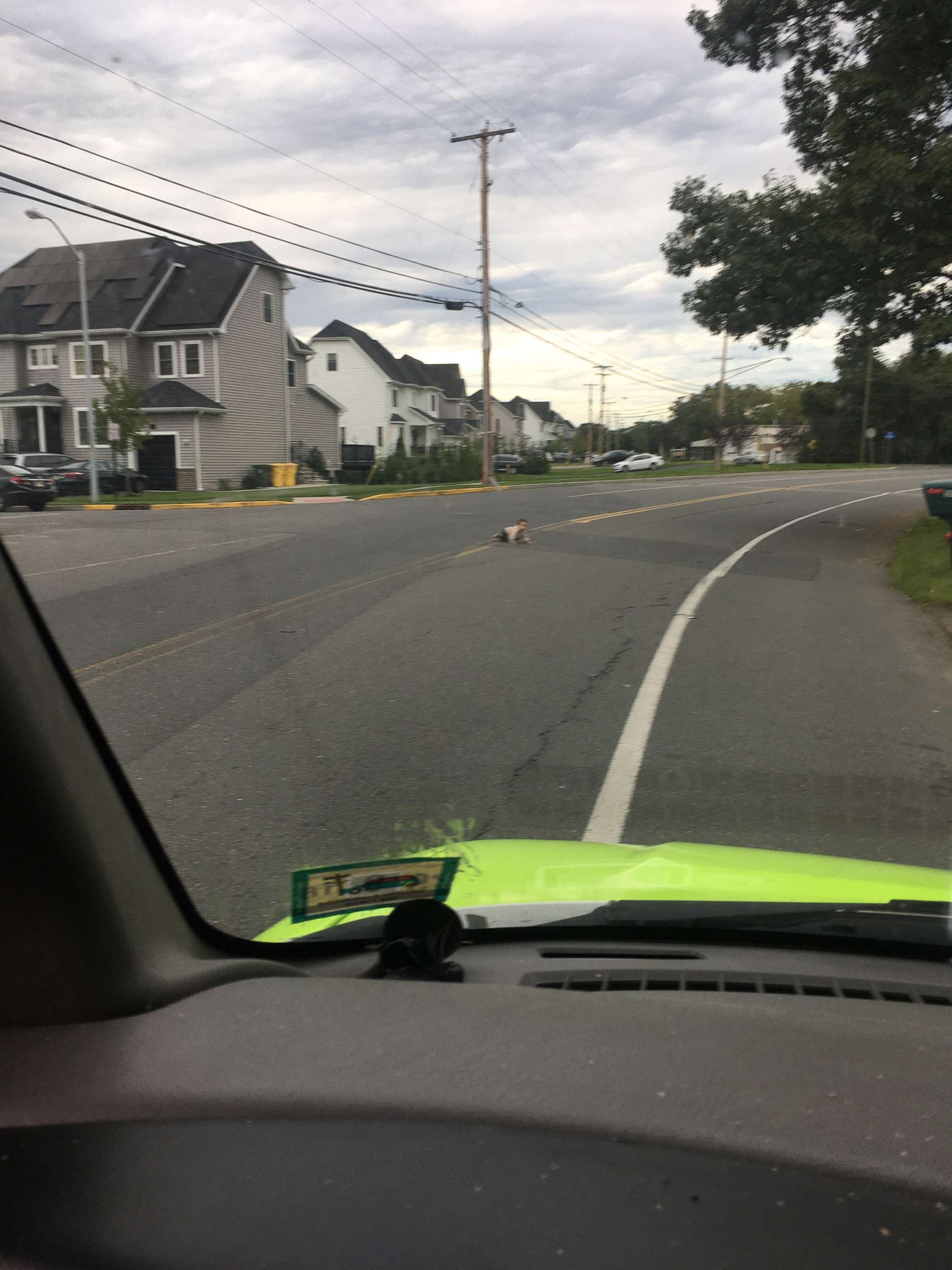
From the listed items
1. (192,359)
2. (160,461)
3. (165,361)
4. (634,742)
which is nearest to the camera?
(634,742)

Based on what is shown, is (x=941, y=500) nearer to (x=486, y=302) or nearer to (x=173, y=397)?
(x=173, y=397)

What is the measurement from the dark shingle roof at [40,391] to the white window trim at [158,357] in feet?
28.0

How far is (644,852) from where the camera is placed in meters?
3.48

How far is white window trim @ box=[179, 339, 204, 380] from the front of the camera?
18.7 m

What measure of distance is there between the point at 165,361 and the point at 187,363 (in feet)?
5.85

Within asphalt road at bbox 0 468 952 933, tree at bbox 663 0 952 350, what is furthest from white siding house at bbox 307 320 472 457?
asphalt road at bbox 0 468 952 933

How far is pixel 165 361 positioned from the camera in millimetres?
18844

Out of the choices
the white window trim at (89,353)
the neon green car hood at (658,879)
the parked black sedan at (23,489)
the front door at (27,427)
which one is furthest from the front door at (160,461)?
the neon green car hood at (658,879)

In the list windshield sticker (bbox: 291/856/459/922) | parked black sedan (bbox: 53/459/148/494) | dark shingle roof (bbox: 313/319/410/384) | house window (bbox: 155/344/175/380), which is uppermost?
dark shingle roof (bbox: 313/319/410/384)

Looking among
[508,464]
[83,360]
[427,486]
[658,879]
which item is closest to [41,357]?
[83,360]

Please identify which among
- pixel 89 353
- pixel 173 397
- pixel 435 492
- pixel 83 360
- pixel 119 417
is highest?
pixel 173 397

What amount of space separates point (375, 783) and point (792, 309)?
16.7 meters

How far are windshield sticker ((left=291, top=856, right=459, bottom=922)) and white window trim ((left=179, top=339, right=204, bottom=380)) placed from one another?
1664 centimetres

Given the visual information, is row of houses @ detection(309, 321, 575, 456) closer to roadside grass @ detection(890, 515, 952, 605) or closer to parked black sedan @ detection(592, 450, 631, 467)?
parked black sedan @ detection(592, 450, 631, 467)
